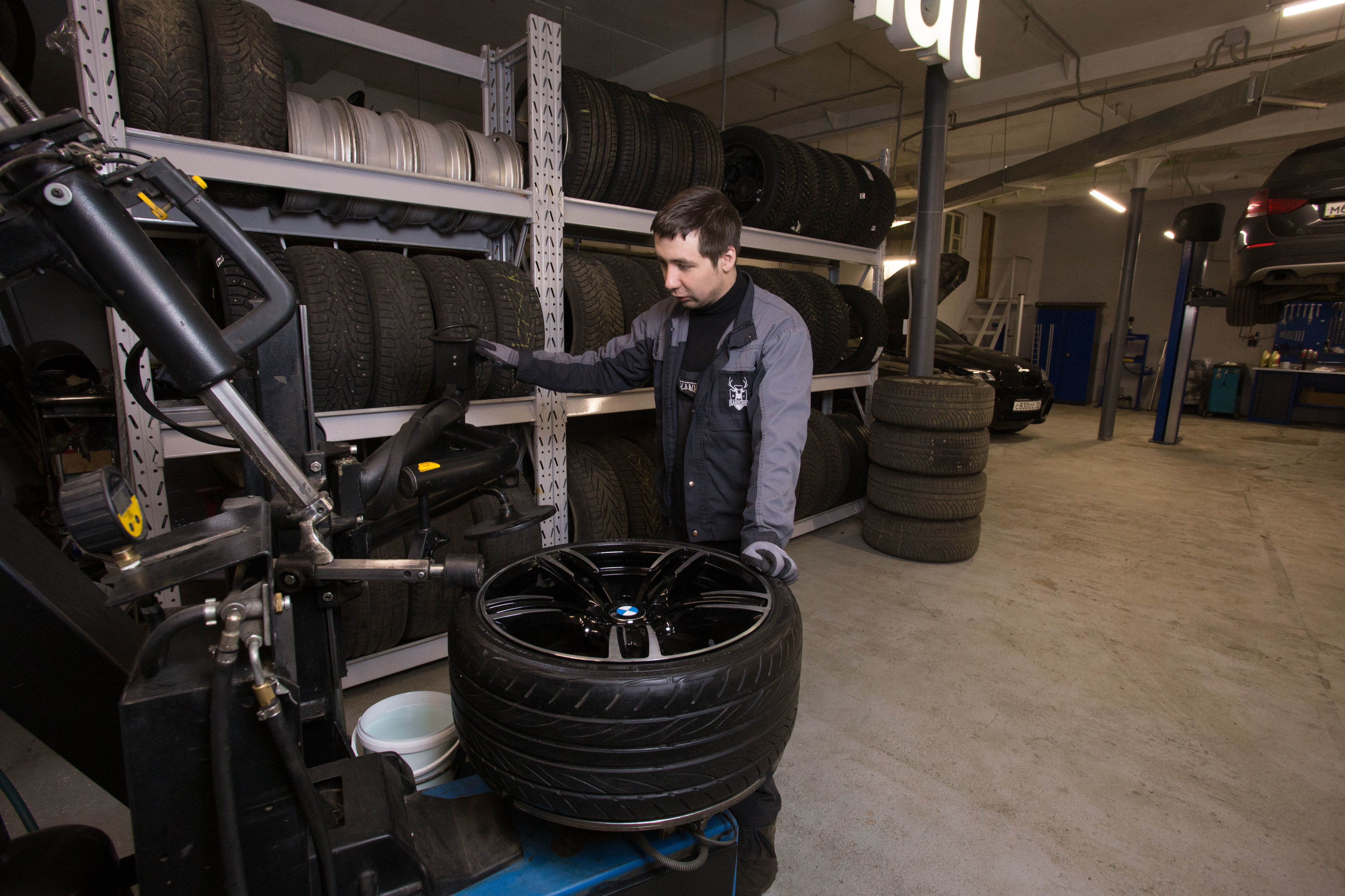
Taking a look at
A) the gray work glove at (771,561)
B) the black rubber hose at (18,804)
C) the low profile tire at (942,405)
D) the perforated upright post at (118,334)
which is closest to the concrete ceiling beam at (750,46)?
the low profile tire at (942,405)

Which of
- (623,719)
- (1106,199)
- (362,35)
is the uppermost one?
(1106,199)

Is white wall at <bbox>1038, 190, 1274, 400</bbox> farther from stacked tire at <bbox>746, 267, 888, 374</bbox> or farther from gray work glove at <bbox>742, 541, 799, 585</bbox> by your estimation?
gray work glove at <bbox>742, 541, 799, 585</bbox>

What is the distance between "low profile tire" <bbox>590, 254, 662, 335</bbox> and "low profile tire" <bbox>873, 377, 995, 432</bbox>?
64.4 inches

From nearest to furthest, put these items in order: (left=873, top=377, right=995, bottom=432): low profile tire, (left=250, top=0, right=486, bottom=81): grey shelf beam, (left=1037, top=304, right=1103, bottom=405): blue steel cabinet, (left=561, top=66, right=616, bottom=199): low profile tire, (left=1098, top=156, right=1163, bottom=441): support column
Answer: (left=250, top=0, right=486, bottom=81): grey shelf beam, (left=561, top=66, right=616, bottom=199): low profile tire, (left=873, top=377, right=995, bottom=432): low profile tire, (left=1098, top=156, right=1163, bottom=441): support column, (left=1037, top=304, right=1103, bottom=405): blue steel cabinet

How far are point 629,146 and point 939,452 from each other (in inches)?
93.2

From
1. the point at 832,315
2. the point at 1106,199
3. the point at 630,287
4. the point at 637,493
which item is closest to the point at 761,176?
the point at 832,315

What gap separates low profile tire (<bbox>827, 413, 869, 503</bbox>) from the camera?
4.47 metres

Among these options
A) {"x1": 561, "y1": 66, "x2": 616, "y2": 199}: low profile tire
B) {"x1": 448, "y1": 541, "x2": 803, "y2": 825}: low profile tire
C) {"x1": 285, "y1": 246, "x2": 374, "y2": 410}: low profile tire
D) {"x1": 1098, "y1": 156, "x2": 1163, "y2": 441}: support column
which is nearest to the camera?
{"x1": 448, "y1": 541, "x2": 803, "y2": 825}: low profile tire

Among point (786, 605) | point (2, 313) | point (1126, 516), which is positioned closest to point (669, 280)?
point (786, 605)

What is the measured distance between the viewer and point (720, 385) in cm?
193

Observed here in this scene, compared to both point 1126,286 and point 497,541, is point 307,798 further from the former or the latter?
point 1126,286

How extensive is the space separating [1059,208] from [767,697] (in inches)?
596

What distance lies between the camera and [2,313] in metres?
3.34

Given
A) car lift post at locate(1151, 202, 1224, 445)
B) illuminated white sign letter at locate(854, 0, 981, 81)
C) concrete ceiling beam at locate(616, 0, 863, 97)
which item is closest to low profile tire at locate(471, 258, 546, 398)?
illuminated white sign letter at locate(854, 0, 981, 81)
